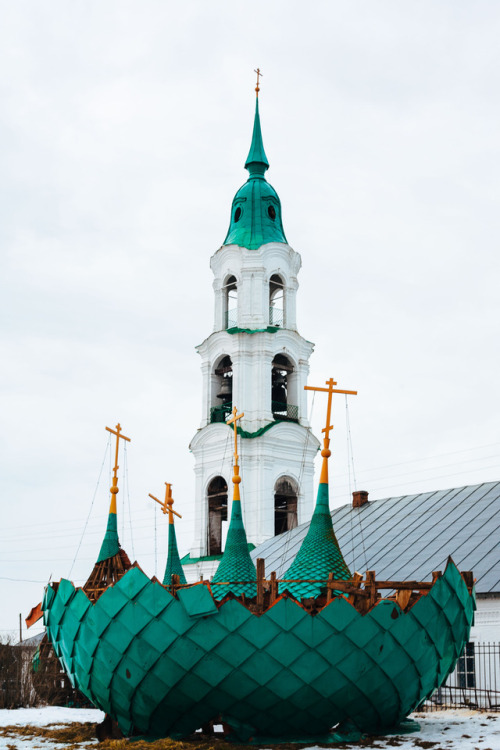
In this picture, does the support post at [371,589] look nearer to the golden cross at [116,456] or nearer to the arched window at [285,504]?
the golden cross at [116,456]

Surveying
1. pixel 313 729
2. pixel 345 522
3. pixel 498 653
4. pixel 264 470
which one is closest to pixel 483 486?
pixel 345 522

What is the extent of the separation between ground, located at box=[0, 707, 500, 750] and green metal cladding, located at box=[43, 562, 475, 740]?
50 centimetres

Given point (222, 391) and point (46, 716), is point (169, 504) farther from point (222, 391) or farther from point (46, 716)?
point (222, 391)

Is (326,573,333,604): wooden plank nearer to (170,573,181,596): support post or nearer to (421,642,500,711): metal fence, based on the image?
(170,573,181,596): support post

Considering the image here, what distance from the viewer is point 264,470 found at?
124 feet

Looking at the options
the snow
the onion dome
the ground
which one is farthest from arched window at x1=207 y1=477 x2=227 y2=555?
the ground

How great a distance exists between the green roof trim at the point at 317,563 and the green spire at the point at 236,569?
0.58 m

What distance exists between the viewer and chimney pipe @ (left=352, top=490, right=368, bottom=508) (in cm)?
3078

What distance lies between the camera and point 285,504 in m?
39.7

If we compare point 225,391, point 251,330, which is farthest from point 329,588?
point 225,391

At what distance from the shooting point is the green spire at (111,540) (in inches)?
734

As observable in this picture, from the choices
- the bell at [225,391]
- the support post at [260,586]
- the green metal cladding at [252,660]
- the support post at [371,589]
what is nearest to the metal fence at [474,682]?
the green metal cladding at [252,660]

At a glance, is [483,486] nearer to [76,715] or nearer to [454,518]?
[454,518]

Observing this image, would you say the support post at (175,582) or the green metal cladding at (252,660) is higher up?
the support post at (175,582)
